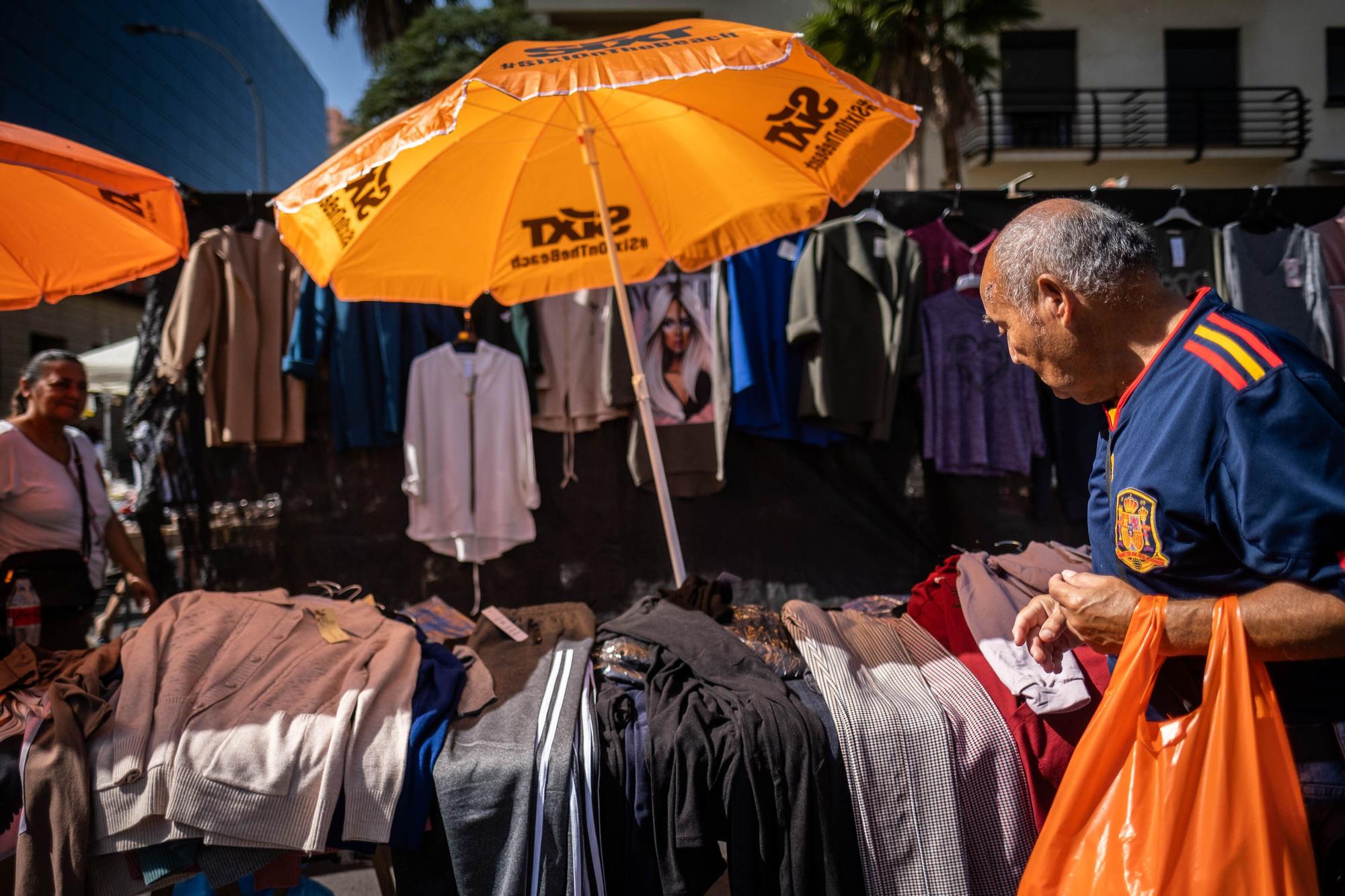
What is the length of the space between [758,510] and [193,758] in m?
3.34

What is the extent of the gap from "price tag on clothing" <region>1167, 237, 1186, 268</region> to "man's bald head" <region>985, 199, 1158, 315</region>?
3941 mm

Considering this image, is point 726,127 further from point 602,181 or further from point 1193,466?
point 1193,466

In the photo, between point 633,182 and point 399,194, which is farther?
point 633,182

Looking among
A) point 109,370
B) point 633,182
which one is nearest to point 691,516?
point 633,182

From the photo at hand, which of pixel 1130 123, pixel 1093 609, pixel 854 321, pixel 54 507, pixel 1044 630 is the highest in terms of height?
pixel 1130 123

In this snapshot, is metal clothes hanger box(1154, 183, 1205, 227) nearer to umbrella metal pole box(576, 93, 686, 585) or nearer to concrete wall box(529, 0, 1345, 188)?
umbrella metal pole box(576, 93, 686, 585)

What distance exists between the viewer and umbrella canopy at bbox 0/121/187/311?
2936 millimetres

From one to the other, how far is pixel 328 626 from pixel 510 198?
5.75 ft

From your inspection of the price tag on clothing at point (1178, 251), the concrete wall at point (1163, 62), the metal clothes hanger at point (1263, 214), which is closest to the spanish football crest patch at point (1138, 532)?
the price tag on clothing at point (1178, 251)

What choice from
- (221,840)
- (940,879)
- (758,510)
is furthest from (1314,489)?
(758,510)

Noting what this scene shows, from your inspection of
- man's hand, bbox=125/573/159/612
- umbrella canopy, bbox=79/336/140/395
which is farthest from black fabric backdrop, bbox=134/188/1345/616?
umbrella canopy, bbox=79/336/140/395

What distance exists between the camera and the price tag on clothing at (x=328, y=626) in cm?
264

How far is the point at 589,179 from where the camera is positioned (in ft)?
11.3

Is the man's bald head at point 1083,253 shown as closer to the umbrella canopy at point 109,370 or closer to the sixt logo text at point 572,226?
the sixt logo text at point 572,226
